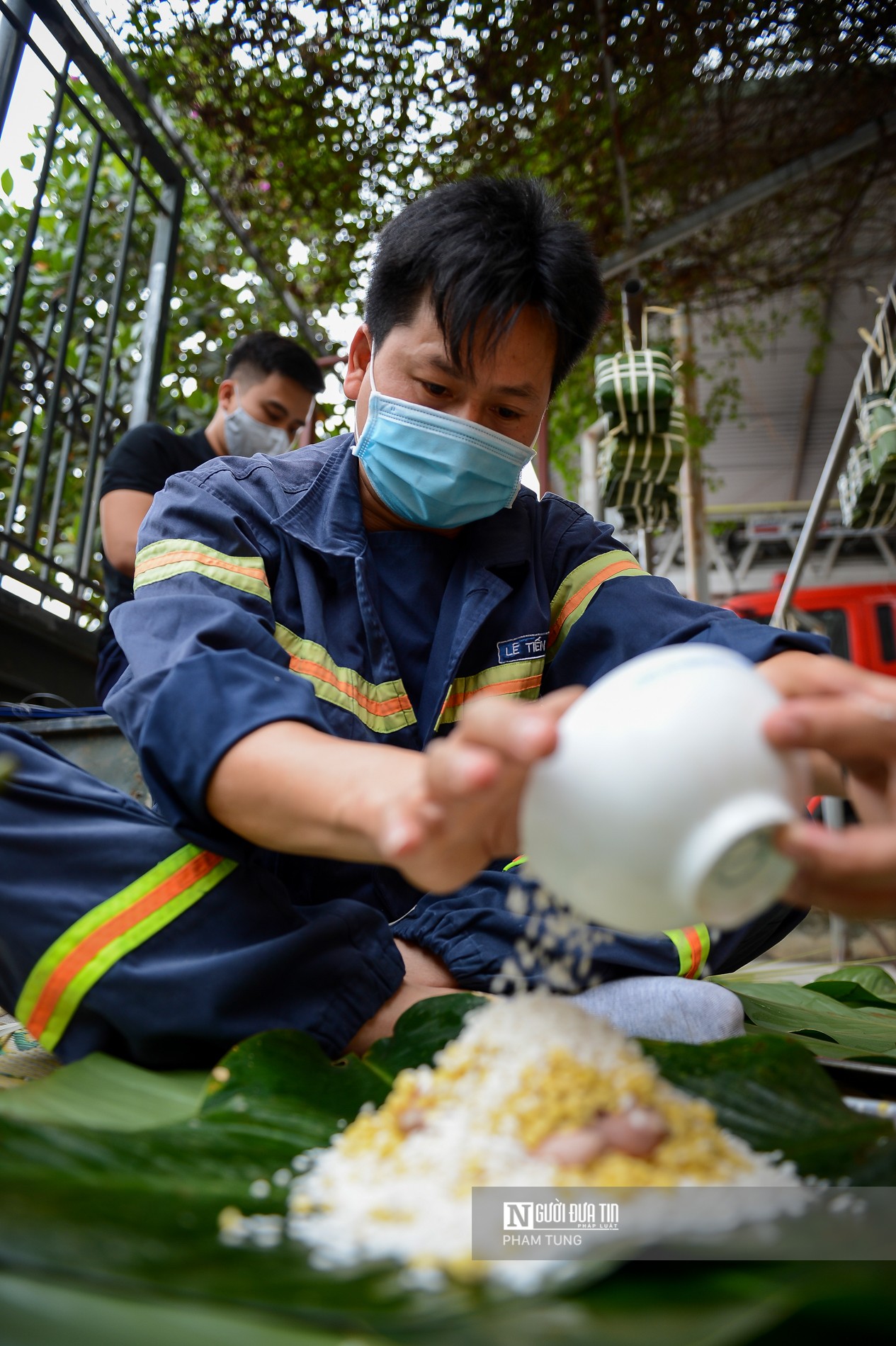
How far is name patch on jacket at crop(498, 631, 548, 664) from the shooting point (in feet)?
4.89

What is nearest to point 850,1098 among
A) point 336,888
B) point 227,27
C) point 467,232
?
point 336,888

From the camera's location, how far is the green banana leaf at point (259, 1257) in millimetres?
501

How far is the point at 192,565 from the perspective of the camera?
1.22 m

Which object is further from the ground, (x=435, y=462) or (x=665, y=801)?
(x=435, y=462)

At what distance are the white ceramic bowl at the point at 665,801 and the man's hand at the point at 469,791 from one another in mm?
25

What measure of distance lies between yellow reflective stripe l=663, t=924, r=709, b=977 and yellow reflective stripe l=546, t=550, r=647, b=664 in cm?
47

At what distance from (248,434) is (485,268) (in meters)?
1.85

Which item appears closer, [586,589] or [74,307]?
[586,589]

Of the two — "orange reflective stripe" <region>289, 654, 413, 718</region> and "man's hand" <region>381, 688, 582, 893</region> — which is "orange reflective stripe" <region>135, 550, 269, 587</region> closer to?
"orange reflective stripe" <region>289, 654, 413, 718</region>

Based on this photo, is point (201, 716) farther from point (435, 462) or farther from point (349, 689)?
point (435, 462)

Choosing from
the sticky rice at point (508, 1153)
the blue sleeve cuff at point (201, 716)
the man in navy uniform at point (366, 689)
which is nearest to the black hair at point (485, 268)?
the man in navy uniform at point (366, 689)

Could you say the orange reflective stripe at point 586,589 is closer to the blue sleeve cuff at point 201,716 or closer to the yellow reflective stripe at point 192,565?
the yellow reflective stripe at point 192,565

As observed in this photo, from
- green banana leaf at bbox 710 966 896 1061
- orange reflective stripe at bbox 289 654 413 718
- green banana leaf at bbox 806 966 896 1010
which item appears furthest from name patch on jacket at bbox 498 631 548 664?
green banana leaf at bbox 806 966 896 1010

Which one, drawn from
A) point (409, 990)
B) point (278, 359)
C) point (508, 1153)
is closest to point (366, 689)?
point (409, 990)
